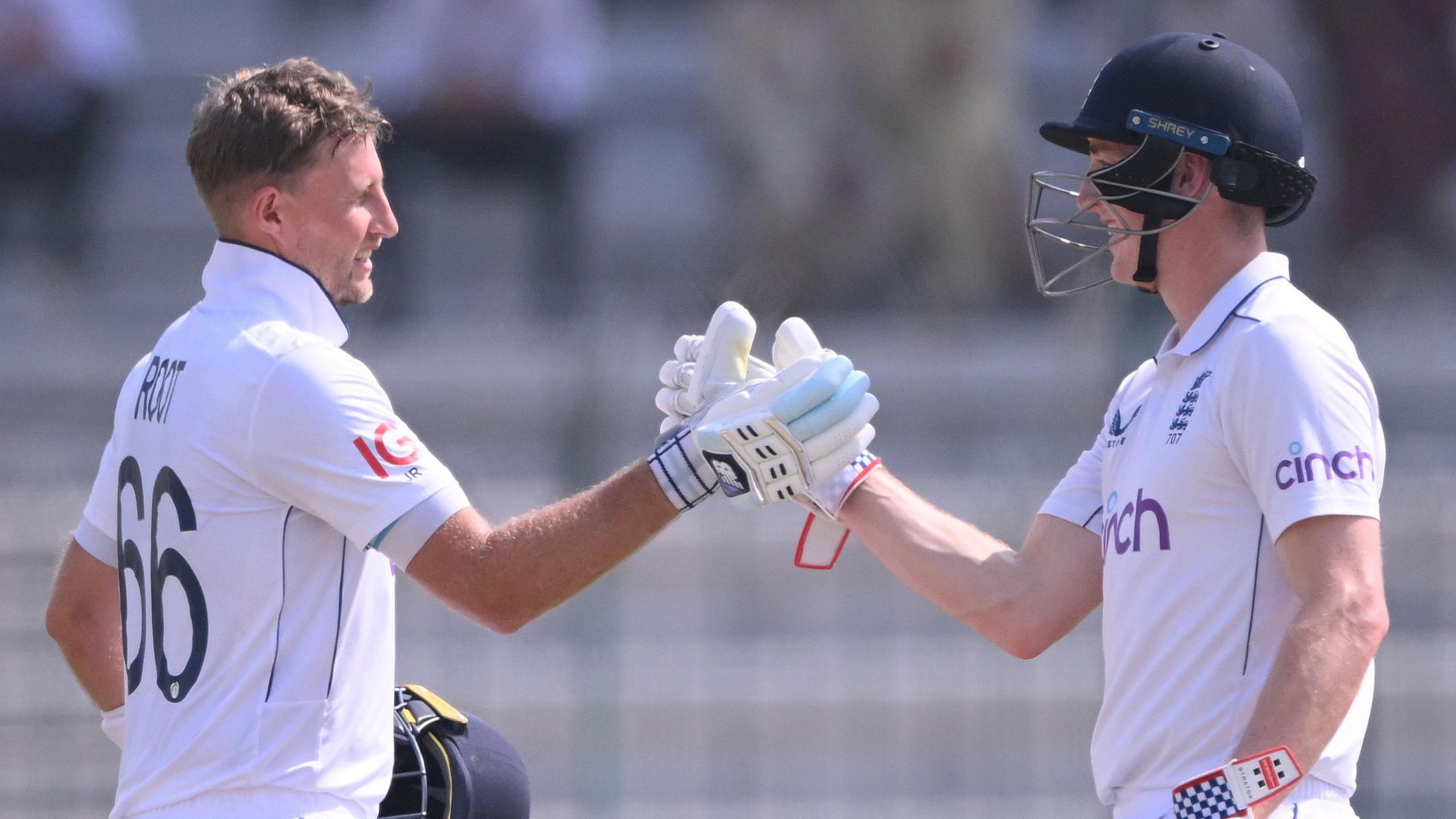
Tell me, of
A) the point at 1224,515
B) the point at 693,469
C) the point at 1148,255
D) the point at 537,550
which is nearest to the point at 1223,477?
the point at 1224,515

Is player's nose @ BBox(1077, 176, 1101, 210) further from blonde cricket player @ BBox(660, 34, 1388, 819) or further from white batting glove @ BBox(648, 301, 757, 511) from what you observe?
white batting glove @ BBox(648, 301, 757, 511)

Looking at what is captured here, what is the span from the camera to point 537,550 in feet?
9.49

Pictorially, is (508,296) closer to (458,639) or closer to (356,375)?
(458,639)

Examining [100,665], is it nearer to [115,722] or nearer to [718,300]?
[115,722]

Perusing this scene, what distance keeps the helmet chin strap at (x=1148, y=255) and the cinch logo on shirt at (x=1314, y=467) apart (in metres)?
0.53

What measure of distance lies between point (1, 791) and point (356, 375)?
14.7ft

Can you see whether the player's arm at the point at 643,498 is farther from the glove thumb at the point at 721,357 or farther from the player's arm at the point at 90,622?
the player's arm at the point at 90,622

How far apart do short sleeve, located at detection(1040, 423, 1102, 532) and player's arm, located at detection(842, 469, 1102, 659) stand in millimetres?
18

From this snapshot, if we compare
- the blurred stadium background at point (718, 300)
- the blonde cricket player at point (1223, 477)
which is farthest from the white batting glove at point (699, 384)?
the blurred stadium background at point (718, 300)

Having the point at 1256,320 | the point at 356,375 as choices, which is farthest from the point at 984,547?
A: the point at 356,375

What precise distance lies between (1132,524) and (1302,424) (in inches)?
14.2

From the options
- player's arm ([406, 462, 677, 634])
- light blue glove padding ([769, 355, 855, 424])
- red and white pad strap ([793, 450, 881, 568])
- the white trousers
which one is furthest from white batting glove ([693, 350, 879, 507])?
the white trousers

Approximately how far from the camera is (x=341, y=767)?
2814 mm

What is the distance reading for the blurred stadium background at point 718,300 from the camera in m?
6.54
